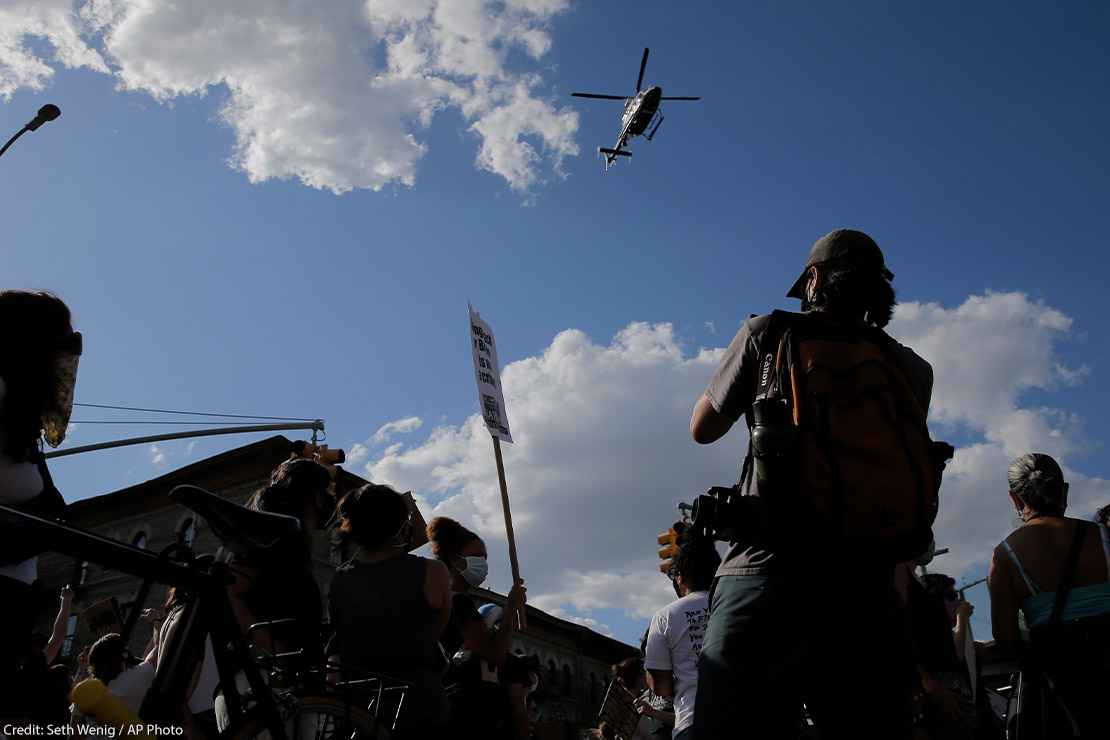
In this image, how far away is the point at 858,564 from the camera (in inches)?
95.7

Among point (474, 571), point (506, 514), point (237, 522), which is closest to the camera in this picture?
point (237, 522)

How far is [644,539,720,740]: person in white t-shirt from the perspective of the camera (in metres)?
5.09

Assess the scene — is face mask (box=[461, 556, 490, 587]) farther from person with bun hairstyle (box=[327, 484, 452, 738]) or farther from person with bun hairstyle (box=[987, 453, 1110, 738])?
person with bun hairstyle (box=[987, 453, 1110, 738])

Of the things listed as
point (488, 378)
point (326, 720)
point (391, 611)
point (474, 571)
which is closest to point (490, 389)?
point (488, 378)

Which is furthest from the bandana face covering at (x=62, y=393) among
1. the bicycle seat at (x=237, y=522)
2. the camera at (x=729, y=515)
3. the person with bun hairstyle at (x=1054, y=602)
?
the person with bun hairstyle at (x=1054, y=602)

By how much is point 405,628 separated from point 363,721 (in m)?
0.61

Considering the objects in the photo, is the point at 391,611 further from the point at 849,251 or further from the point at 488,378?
the point at 488,378

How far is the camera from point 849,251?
2900mm

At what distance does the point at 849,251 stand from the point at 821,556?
99 centimetres

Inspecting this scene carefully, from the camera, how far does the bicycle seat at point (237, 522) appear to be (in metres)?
2.57

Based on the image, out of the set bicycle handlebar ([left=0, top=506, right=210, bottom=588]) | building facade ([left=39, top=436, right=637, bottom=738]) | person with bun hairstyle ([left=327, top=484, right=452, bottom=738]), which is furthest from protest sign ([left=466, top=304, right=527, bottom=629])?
building facade ([left=39, top=436, right=637, bottom=738])

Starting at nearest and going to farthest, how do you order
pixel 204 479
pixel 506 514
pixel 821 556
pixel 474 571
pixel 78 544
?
1. pixel 78 544
2. pixel 821 556
3. pixel 474 571
4. pixel 506 514
5. pixel 204 479

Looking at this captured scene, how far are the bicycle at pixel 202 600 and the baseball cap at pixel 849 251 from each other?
178cm

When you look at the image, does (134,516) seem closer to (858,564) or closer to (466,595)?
(466,595)
